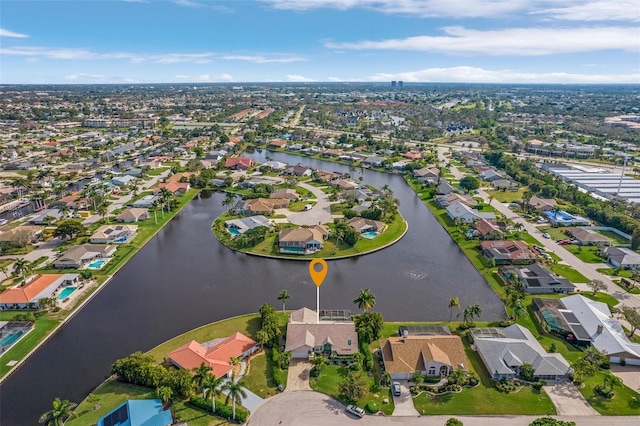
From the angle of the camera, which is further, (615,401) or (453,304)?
(453,304)

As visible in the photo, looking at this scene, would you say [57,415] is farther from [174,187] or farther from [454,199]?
[454,199]

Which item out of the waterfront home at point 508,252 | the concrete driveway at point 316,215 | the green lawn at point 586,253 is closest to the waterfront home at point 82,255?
the concrete driveway at point 316,215

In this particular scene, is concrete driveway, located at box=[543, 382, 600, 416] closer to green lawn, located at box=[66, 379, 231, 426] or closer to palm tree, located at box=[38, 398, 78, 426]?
green lawn, located at box=[66, 379, 231, 426]

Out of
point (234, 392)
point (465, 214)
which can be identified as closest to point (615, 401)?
point (234, 392)

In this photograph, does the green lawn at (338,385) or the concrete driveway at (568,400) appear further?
the green lawn at (338,385)

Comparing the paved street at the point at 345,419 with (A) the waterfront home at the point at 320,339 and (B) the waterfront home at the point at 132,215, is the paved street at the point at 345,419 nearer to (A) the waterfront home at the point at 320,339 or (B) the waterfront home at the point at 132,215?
(A) the waterfront home at the point at 320,339
